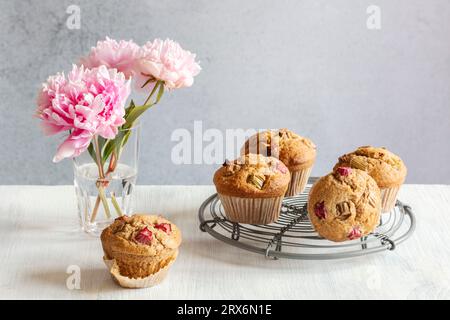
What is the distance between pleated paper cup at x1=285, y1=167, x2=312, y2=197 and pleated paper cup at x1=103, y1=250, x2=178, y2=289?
54cm

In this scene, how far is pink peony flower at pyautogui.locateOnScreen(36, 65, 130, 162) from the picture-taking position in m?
1.40

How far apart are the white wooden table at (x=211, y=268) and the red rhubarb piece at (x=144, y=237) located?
0.10m

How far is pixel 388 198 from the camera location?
171 cm

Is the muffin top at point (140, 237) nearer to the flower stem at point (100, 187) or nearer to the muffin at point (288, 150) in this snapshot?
the flower stem at point (100, 187)

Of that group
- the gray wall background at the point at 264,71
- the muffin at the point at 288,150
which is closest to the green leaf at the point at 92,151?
the muffin at the point at 288,150

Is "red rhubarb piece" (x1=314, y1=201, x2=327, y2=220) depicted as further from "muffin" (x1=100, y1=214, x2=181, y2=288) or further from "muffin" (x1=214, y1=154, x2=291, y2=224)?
"muffin" (x1=100, y1=214, x2=181, y2=288)

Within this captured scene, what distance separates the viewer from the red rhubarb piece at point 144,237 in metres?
1.37

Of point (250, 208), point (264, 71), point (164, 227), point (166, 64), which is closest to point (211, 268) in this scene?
point (164, 227)

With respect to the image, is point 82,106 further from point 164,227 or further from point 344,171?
point 344,171

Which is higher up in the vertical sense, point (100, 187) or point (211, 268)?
point (100, 187)

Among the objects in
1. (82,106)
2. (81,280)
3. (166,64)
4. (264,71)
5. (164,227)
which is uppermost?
(264,71)

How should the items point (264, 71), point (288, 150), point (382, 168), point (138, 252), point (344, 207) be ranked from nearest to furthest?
1. point (138, 252)
2. point (344, 207)
3. point (382, 168)
4. point (288, 150)
5. point (264, 71)

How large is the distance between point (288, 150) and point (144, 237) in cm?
57
